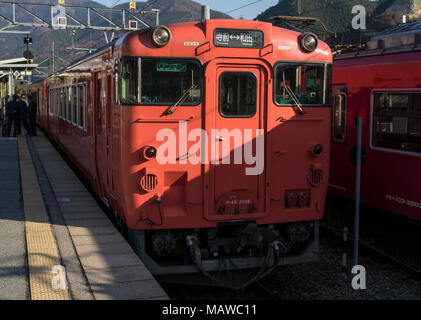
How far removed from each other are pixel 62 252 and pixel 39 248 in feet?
0.93

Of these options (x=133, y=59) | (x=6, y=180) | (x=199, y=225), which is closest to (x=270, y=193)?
(x=199, y=225)

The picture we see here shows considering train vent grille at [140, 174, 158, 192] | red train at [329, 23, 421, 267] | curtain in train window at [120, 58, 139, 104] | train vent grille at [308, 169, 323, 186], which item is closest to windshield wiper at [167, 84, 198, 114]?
curtain in train window at [120, 58, 139, 104]

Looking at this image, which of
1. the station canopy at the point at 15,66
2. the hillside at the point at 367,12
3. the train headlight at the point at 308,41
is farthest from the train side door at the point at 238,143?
the hillside at the point at 367,12

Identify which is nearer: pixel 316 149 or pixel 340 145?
pixel 316 149

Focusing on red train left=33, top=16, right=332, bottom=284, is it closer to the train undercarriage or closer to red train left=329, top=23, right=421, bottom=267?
the train undercarriage

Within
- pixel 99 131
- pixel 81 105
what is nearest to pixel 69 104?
pixel 81 105

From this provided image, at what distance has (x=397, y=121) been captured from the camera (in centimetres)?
804

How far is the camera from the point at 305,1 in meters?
68.1

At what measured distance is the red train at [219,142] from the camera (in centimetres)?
627

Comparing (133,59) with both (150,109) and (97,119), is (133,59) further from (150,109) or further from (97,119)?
→ (97,119)

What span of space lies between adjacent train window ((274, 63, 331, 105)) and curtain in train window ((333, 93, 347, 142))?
8.40 ft

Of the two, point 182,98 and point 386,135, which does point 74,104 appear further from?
point 386,135

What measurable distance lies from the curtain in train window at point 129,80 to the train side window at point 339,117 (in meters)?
4.30
